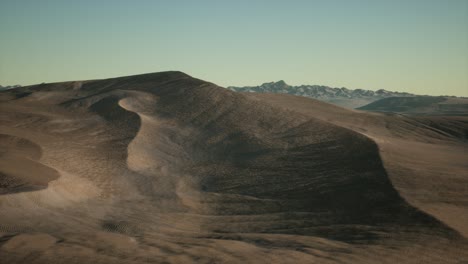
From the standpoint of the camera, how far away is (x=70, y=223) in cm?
1642

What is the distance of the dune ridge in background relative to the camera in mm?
14109

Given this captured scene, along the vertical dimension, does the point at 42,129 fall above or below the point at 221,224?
above

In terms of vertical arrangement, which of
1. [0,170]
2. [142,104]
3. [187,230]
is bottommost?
[187,230]

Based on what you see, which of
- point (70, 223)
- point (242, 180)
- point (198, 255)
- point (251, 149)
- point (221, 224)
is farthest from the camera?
point (251, 149)

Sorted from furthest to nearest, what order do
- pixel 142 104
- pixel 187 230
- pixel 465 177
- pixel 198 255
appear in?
pixel 142 104, pixel 465 177, pixel 187 230, pixel 198 255

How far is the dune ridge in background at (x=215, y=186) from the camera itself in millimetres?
14109

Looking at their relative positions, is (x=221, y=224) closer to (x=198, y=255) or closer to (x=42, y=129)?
(x=198, y=255)

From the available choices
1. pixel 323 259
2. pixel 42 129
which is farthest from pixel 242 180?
pixel 42 129

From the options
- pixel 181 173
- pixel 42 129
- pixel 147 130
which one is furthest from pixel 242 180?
pixel 42 129

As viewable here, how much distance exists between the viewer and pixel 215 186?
2506cm

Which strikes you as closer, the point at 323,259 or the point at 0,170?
the point at 323,259

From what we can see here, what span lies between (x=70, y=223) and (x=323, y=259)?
851 cm

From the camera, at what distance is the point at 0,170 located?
19.3 meters

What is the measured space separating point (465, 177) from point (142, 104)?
26504 mm
